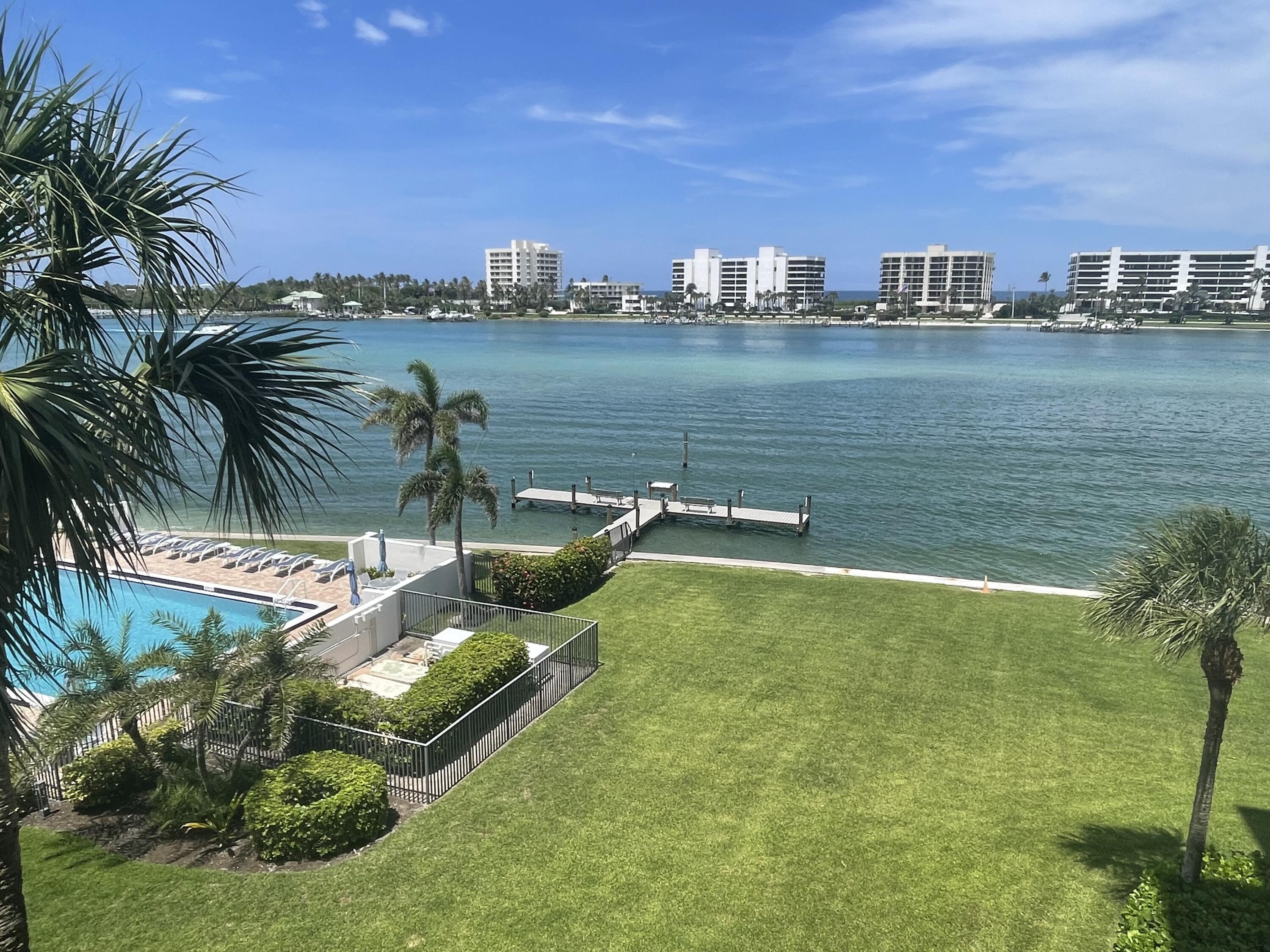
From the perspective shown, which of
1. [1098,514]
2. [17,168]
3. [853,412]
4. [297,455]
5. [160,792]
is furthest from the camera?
[853,412]

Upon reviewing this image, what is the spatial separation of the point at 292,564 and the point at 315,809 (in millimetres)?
13436

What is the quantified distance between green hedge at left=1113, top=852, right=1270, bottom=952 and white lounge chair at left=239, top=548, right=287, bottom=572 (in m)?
20.8

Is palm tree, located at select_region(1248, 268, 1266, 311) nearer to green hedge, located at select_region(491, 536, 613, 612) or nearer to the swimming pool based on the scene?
green hedge, located at select_region(491, 536, 613, 612)

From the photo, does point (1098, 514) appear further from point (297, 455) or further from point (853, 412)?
point (297, 455)

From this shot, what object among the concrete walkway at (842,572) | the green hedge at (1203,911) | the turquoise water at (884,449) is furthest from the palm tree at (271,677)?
the concrete walkway at (842,572)

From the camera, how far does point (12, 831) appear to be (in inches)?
220

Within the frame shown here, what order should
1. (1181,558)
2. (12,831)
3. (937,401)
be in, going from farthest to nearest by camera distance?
(937,401) → (1181,558) → (12,831)

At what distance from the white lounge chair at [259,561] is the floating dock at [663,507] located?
41.4ft

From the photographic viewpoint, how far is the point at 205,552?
76.0ft

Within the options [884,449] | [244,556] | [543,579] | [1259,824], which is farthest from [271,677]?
[884,449]

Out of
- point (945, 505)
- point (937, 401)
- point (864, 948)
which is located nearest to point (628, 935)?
point (864, 948)

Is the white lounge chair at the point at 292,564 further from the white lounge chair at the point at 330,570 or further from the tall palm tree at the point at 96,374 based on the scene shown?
the tall palm tree at the point at 96,374

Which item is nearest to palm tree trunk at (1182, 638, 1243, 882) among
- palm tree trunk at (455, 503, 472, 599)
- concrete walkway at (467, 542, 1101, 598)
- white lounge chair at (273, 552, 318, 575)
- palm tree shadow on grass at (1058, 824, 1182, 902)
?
palm tree shadow on grass at (1058, 824, 1182, 902)

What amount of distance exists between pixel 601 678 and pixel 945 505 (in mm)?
25733
